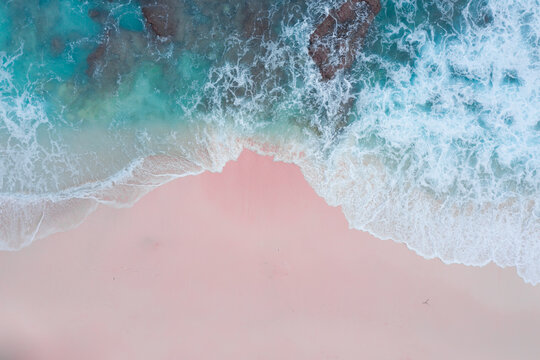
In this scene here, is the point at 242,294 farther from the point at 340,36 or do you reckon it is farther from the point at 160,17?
the point at 160,17

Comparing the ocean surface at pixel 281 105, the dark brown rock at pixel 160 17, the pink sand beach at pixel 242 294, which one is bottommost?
the pink sand beach at pixel 242 294

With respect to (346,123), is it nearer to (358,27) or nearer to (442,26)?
(358,27)

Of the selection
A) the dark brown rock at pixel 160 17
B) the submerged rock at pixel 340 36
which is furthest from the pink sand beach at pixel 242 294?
the dark brown rock at pixel 160 17

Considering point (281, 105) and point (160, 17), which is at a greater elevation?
point (160, 17)

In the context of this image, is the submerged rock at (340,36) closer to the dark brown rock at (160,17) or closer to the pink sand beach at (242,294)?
the dark brown rock at (160,17)

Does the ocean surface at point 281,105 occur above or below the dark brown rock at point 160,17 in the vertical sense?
below

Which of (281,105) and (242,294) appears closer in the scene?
(242,294)

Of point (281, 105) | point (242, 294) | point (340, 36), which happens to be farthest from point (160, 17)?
point (242, 294)
